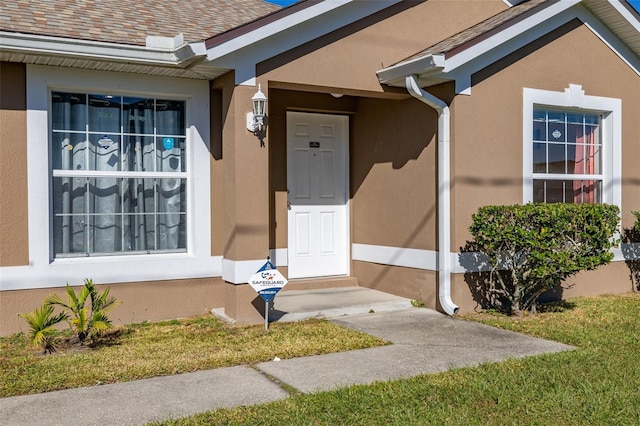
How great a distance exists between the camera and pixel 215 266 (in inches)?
299

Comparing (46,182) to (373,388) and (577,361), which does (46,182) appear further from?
(577,361)

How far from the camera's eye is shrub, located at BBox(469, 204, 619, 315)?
6.96 metres

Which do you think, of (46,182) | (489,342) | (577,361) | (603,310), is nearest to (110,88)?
(46,182)

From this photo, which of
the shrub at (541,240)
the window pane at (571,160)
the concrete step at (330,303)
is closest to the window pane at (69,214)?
the concrete step at (330,303)

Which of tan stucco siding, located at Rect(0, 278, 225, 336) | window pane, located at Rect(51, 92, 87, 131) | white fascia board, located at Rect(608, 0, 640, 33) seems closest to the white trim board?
tan stucco siding, located at Rect(0, 278, 225, 336)

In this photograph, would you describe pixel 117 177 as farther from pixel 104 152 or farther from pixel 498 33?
pixel 498 33

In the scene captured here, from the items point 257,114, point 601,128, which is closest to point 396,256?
point 257,114

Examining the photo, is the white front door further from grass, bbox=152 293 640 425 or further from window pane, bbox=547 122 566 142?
grass, bbox=152 293 640 425

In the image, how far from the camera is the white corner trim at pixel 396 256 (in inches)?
313

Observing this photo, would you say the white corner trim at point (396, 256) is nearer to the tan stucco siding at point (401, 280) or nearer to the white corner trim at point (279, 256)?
the tan stucco siding at point (401, 280)

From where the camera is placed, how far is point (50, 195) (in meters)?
6.82

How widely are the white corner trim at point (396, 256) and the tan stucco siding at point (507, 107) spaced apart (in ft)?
1.49

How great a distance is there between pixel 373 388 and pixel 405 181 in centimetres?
410

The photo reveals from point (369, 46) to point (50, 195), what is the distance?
165 inches
